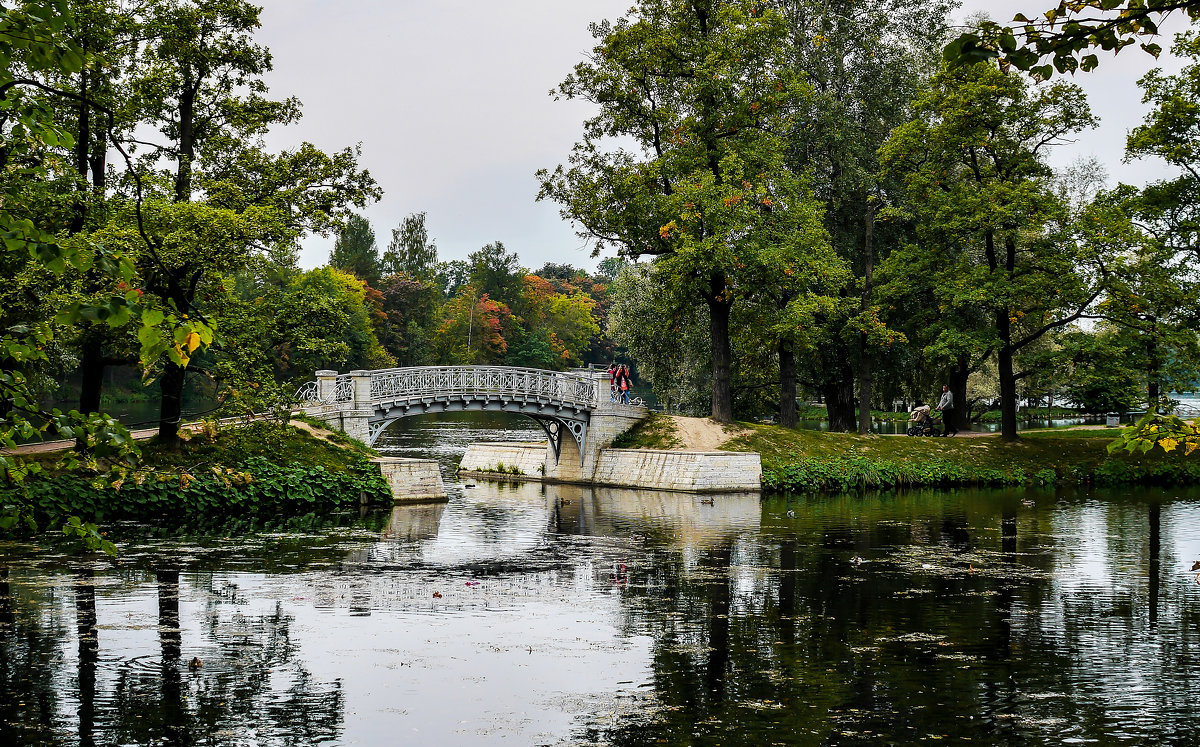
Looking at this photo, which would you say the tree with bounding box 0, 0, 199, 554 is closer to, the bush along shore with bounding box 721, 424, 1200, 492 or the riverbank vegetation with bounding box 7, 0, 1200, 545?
the riverbank vegetation with bounding box 7, 0, 1200, 545

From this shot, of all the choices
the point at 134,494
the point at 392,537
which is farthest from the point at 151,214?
the point at 392,537

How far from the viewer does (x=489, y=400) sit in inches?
1379

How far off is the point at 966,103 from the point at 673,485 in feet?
54.9

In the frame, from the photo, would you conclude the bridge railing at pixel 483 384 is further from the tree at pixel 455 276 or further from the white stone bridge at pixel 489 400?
the tree at pixel 455 276

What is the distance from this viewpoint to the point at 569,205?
37.6 m

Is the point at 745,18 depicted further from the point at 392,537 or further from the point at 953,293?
the point at 392,537

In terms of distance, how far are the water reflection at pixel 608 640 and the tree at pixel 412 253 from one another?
3015 inches

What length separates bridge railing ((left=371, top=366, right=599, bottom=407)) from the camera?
1299 inches

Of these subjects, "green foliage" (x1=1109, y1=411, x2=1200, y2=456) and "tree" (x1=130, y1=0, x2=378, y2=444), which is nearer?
"green foliage" (x1=1109, y1=411, x2=1200, y2=456)

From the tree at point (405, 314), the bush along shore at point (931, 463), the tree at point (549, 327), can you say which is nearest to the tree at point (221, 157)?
the bush along shore at point (931, 463)

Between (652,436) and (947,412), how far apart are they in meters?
12.2

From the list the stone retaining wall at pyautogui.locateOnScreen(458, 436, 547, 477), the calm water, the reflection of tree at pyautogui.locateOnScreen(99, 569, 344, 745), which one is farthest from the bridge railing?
the reflection of tree at pyautogui.locateOnScreen(99, 569, 344, 745)

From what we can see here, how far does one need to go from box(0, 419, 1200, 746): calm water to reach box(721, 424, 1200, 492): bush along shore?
12053 mm

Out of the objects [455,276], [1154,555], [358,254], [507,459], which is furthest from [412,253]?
[1154,555]
